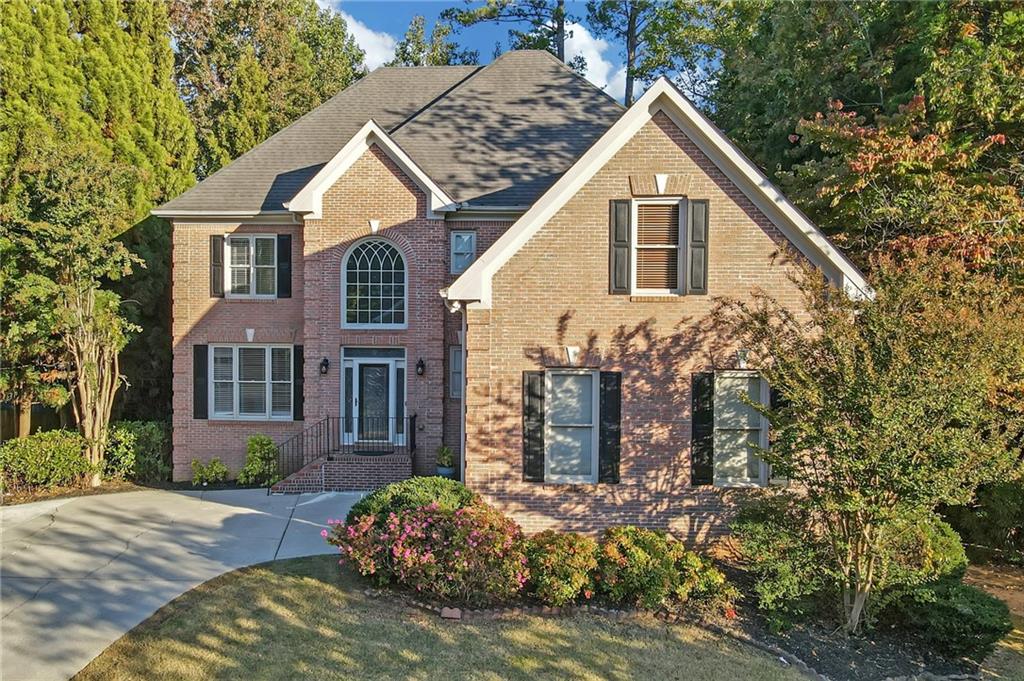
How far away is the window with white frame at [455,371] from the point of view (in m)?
14.2

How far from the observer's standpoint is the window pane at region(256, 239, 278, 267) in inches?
599

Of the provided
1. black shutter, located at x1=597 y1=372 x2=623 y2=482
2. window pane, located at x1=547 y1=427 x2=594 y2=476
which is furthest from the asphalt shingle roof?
window pane, located at x1=547 y1=427 x2=594 y2=476

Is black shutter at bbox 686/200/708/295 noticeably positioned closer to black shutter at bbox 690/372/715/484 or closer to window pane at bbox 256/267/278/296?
black shutter at bbox 690/372/715/484

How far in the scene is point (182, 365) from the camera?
15.3 meters

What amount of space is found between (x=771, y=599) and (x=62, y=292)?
15.0 meters

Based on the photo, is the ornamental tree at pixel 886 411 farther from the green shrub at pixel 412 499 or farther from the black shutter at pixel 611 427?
the green shrub at pixel 412 499

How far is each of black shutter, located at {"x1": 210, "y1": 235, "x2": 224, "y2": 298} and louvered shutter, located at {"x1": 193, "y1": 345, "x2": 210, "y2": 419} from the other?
1446mm

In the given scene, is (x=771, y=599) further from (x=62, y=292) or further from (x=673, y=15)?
(x=673, y=15)

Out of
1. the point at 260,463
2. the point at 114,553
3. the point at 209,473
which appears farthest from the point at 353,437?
the point at 114,553

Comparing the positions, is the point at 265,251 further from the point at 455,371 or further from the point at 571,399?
the point at 571,399

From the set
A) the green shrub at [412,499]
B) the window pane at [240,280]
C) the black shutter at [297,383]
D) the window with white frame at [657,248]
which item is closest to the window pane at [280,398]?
the black shutter at [297,383]

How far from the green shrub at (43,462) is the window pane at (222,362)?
3110 mm

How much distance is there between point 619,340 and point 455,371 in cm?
519

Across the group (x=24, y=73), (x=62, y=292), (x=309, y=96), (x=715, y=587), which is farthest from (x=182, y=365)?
(x=309, y=96)
